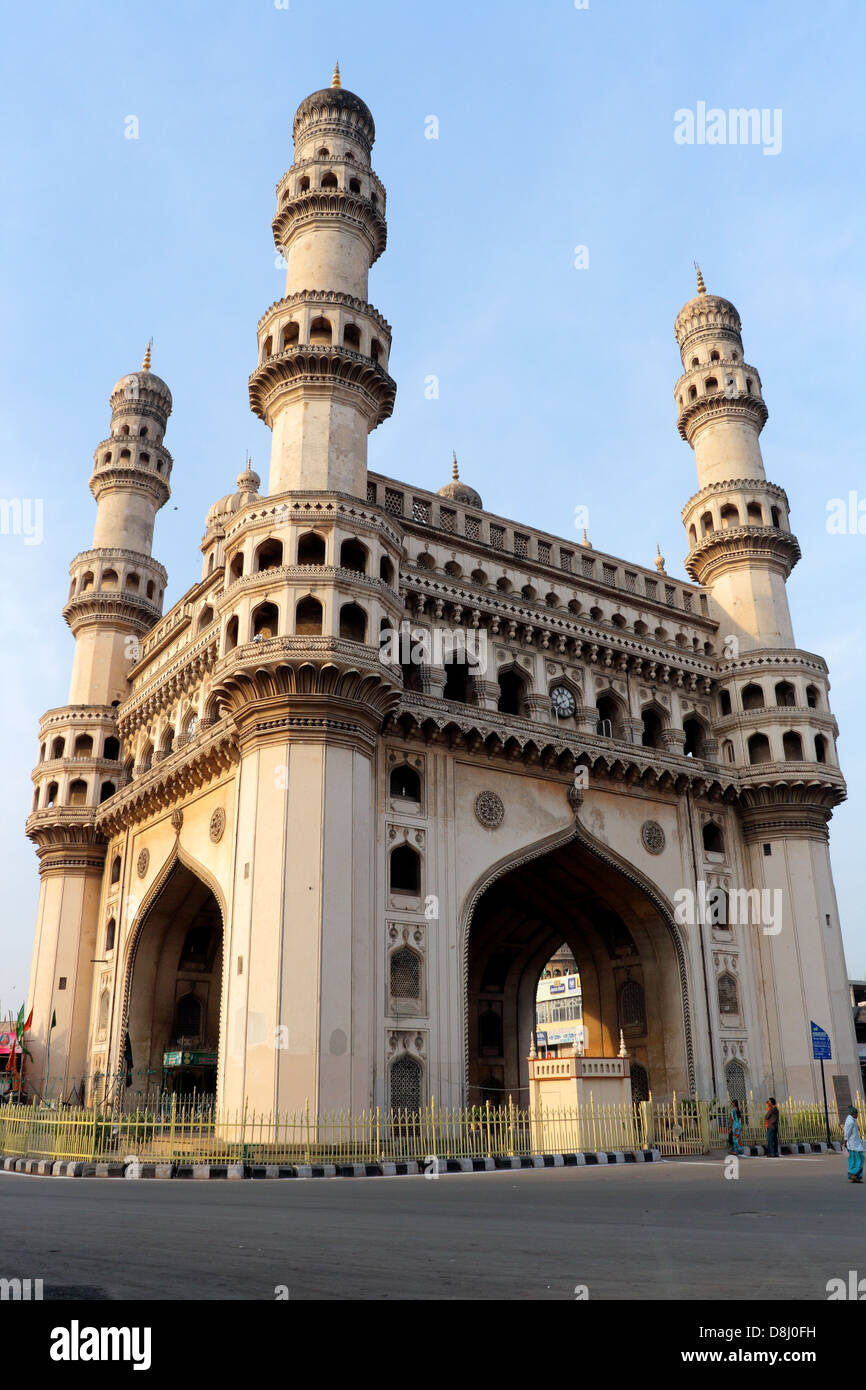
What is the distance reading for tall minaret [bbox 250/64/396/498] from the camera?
87.8 feet

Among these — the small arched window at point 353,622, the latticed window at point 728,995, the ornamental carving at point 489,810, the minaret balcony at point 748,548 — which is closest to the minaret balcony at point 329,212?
the small arched window at point 353,622

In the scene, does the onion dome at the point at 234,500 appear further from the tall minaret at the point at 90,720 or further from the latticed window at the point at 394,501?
the latticed window at the point at 394,501

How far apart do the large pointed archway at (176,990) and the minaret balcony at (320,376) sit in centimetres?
1304

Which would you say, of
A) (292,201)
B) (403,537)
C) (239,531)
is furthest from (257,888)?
(292,201)

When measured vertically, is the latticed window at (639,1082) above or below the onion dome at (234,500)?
below

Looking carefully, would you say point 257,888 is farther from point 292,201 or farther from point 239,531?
point 292,201

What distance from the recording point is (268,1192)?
525 inches

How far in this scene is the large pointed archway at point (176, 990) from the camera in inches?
1206

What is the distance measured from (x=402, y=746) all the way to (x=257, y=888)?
5470 millimetres

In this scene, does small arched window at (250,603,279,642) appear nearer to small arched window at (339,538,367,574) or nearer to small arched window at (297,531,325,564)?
small arched window at (297,531,325,564)

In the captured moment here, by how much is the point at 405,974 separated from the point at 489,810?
16.0 ft

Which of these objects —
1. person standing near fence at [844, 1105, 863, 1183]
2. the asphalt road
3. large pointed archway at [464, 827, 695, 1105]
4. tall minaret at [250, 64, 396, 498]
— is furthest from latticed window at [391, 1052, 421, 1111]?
tall minaret at [250, 64, 396, 498]

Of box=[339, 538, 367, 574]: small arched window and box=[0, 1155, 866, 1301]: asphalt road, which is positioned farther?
box=[339, 538, 367, 574]: small arched window

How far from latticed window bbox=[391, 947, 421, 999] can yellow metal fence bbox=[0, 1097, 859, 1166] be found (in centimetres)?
244
